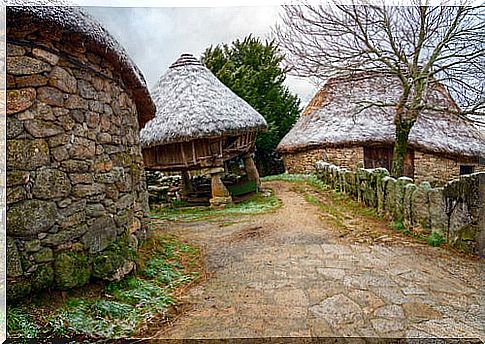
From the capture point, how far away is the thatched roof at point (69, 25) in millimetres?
1710

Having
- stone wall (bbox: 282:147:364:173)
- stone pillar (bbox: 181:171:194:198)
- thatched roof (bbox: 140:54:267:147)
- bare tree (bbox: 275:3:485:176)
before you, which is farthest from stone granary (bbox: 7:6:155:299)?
stone wall (bbox: 282:147:364:173)

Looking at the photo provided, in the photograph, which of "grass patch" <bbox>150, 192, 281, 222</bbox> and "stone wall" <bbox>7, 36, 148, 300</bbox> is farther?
"grass patch" <bbox>150, 192, 281, 222</bbox>

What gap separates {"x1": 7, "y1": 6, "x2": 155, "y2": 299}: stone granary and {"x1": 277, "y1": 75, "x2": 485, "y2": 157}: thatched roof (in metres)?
6.23

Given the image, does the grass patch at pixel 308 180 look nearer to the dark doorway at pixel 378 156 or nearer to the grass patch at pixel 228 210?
the grass patch at pixel 228 210

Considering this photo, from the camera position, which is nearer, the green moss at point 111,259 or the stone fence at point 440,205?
the green moss at point 111,259

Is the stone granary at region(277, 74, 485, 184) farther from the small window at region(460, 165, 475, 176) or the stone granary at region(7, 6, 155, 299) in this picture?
the stone granary at region(7, 6, 155, 299)

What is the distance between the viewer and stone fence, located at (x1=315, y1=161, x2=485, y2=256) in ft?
8.93

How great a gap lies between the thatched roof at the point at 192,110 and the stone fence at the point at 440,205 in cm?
230

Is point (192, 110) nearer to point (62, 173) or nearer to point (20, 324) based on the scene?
point (62, 173)

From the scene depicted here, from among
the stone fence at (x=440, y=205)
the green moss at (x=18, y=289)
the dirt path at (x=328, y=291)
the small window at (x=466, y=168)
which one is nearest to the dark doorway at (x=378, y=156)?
the small window at (x=466, y=168)

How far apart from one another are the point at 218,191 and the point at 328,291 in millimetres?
4024

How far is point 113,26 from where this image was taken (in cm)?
263

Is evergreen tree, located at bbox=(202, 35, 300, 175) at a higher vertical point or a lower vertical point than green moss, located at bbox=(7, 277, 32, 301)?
higher

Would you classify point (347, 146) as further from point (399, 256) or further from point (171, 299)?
point (171, 299)
